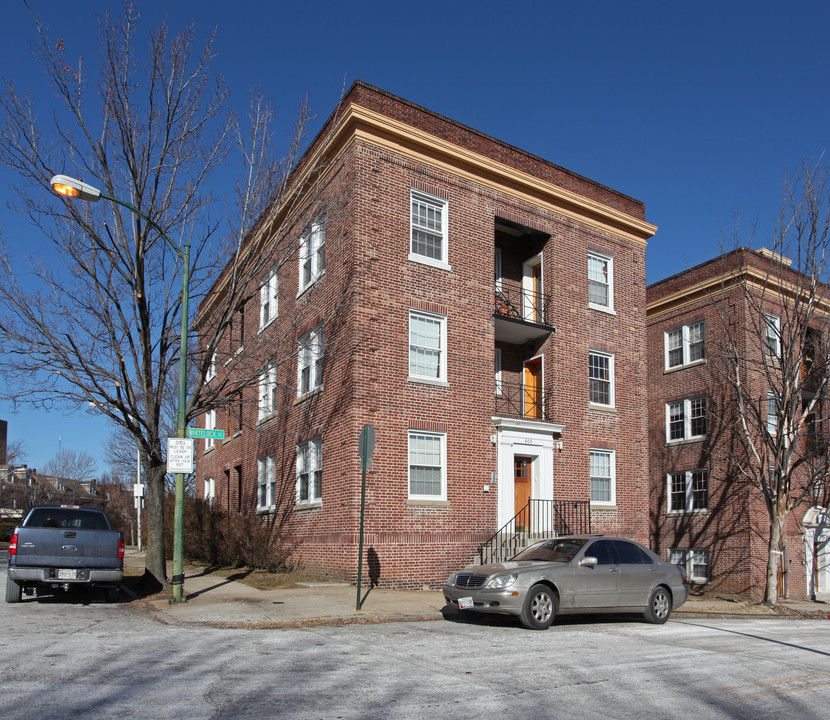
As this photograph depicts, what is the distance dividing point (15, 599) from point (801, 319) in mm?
19984

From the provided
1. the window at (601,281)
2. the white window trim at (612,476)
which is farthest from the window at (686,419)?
the window at (601,281)

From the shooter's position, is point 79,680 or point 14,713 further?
point 79,680

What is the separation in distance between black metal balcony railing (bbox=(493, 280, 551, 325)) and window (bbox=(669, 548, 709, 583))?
39.7ft

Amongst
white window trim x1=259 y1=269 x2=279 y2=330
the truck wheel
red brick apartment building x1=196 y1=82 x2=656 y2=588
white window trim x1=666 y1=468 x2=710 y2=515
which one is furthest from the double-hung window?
Result: white window trim x1=666 y1=468 x2=710 y2=515

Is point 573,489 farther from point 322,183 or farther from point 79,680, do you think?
point 79,680

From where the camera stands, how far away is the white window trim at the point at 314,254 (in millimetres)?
20719

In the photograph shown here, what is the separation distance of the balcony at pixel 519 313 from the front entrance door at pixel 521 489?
3636 mm

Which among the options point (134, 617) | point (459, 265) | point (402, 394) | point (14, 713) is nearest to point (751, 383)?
point (459, 265)

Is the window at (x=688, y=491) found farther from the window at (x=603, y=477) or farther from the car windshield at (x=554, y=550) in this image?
the car windshield at (x=554, y=550)

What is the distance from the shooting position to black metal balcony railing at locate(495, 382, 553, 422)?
2194cm

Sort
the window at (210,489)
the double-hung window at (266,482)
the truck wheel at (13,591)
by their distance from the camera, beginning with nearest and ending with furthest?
the truck wheel at (13,591)
the double-hung window at (266,482)
the window at (210,489)

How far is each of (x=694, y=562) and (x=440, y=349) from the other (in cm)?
1534

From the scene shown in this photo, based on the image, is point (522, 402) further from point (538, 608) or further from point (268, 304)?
point (538, 608)

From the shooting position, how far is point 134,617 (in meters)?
12.3
